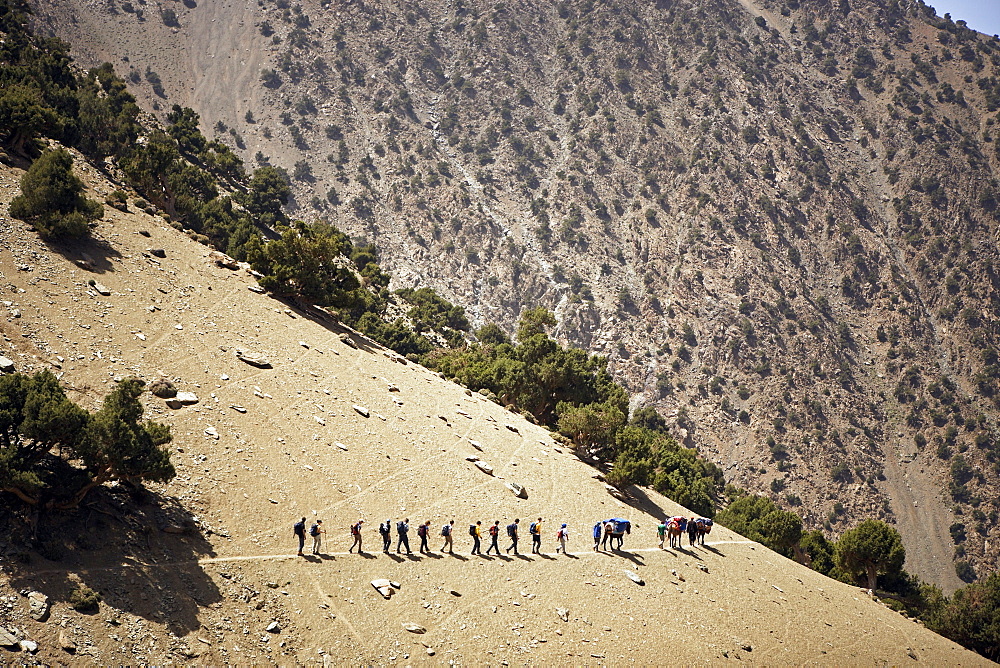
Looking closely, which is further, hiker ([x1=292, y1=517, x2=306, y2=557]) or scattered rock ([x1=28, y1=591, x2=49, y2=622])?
hiker ([x1=292, y1=517, x2=306, y2=557])

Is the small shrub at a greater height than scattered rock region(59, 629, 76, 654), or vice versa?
the small shrub

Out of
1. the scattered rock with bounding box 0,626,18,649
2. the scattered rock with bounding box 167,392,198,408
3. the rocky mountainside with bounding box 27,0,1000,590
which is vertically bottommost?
the scattered rock with bounding box 0,626,18,649

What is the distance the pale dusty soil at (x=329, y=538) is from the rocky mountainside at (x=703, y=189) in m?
79.4

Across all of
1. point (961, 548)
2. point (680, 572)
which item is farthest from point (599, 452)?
point (961, 548)

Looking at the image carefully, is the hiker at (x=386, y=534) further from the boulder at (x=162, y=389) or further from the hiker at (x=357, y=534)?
the boulder at (x=162, y=389)

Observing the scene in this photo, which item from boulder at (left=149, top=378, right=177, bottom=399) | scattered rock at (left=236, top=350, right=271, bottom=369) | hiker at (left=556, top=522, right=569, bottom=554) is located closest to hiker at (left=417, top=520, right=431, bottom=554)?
hiker at (left=556, top=522, right=569, bottom=554)

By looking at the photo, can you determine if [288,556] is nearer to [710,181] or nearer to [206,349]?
[206,349]

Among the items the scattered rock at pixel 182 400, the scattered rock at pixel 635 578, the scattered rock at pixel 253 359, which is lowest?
the scattered rock at pixel 635 578

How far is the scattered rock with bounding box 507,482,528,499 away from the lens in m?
35.9

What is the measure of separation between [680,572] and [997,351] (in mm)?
125819

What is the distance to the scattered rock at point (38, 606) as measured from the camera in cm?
1783

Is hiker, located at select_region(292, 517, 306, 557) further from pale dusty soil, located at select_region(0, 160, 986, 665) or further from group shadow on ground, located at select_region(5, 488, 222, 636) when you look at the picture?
group shadow on ground, located at select_region(5, 488, 222, 636)

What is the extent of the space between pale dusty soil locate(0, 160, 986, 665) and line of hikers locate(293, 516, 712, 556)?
21.9 inches

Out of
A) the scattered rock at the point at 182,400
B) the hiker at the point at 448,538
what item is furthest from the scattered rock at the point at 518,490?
the scattered rock at the point at 182,400
